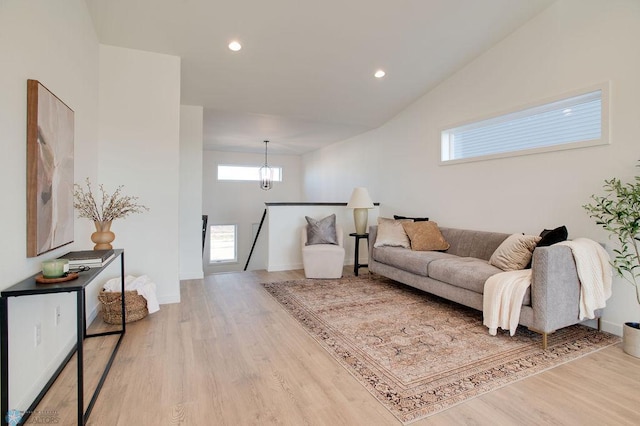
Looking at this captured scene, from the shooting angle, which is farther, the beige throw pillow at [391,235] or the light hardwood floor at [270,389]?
the beige throw pillow at [391,235]

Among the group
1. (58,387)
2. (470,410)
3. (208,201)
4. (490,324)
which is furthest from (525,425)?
(208,201)

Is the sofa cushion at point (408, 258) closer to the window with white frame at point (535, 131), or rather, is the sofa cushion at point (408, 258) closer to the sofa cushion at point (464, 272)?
the sofa cushion at point (464, 272)

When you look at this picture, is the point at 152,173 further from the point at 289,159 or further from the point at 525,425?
the point at 289,159

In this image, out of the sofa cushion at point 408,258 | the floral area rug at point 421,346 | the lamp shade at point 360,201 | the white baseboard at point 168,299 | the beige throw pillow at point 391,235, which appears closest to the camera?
the floral area rug at point 421,346

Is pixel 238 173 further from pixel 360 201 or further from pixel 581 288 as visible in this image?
pixel 581 288

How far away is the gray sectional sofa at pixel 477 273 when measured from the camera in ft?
8.48

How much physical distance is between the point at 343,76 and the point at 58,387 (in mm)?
4145

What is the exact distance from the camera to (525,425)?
68.1 inches

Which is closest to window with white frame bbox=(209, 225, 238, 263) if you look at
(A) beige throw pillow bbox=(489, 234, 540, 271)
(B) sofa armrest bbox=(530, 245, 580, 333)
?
(A) beige throw pillow bbox=(489, 234, 540, 271)

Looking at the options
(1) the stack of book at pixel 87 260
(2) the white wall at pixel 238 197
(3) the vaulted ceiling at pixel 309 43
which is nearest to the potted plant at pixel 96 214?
(1) the stack of book at pixel 87 260

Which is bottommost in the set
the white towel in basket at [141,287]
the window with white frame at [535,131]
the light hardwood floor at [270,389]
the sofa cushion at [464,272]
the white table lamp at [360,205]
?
the light hardwood floor at [270,389]

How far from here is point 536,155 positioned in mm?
3537

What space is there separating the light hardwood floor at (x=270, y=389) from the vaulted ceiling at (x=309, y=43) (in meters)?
2.89

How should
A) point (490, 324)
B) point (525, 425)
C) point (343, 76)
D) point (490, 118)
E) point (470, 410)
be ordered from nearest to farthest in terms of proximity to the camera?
point (525, 425), point (470, 410), point (490, 324), point (490, 118), point (343, 76)
